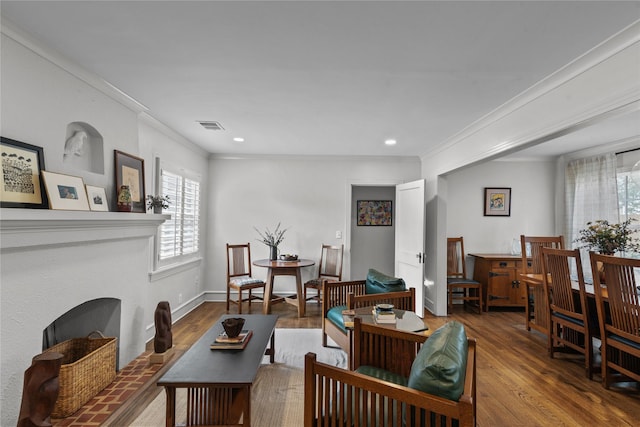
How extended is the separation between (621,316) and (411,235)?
8.17 feet

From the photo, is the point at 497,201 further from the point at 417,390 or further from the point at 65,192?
the point at 65,192

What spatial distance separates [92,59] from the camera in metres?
2.17

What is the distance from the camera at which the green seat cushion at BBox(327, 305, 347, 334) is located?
301 centimetres

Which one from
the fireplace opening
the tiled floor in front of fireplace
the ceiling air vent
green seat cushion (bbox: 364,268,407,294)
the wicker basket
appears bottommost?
the tiled floor in front of fireplace

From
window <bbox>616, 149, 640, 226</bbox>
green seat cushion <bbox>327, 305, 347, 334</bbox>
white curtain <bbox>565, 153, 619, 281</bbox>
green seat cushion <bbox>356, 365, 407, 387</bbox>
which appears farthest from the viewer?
white curtain <bbox>565, 153, 619, 281</bbox>

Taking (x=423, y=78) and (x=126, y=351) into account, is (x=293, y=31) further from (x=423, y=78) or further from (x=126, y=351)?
(x=126, y=351)

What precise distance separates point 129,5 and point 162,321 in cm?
226

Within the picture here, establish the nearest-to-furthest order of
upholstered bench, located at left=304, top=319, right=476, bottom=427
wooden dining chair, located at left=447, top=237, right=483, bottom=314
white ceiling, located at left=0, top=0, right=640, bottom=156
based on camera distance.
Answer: upholstered bench, located at left=304, top=319, right=476, bottom=427 < white ceiling, located at left=0, top=0, right=640, bottom=156 < wooden dining chair, located at left=447, top=237, right=483, bottom=314

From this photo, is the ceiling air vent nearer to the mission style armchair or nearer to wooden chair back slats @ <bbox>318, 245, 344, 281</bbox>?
the mission style armchair

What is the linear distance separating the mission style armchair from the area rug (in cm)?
21

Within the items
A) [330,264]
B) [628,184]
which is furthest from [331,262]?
[628,184]

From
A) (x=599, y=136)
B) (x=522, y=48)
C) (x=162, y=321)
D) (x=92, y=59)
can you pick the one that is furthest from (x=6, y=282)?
(x=599, y=136)

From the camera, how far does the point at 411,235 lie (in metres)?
4.73

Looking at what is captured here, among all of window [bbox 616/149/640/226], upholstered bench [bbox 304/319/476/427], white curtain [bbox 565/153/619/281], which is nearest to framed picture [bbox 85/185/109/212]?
upholstered bench [bbox 304/319/476/427]
